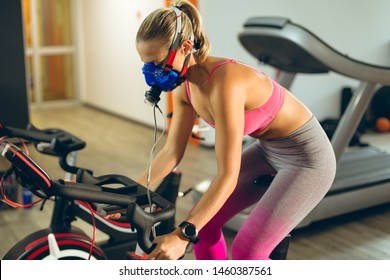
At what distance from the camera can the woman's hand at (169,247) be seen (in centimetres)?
145

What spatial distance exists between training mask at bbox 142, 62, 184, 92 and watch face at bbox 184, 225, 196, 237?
14.8 inches

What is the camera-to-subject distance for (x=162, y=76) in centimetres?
155

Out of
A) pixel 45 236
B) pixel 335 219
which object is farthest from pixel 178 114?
pixel 335 219

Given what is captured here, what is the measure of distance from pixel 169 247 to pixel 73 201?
0.80 m

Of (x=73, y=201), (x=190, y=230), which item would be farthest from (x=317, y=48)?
(x=190, y=230)

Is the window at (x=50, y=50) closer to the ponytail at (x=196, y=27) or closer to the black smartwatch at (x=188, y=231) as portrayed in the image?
the ponytail at (x=196, y=27)

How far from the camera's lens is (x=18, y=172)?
1.55 m

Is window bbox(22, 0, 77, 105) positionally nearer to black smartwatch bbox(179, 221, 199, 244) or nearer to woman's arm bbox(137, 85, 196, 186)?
woman's arm bbox(137, 85, 196, 186)

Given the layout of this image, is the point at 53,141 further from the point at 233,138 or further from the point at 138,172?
the point at 138,172

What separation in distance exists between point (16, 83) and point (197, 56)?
391cm

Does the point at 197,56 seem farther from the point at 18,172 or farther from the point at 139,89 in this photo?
the point at 139,89

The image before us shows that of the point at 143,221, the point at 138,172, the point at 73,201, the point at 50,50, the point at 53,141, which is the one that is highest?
the point at 143,221

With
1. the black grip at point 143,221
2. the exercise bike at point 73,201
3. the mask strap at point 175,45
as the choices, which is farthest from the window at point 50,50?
the black grip at point 143,221

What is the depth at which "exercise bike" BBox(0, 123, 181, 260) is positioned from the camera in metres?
1.46
